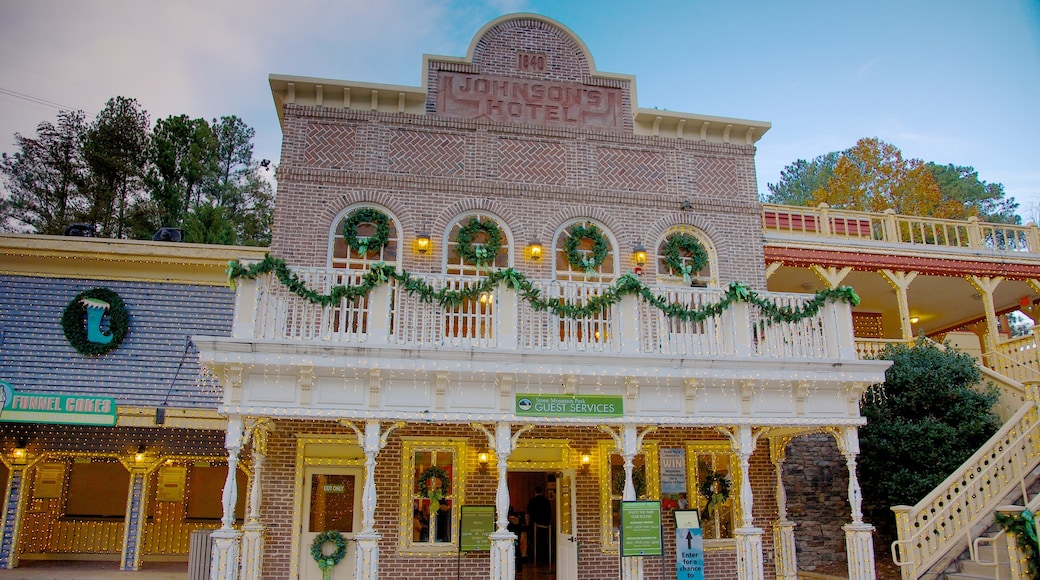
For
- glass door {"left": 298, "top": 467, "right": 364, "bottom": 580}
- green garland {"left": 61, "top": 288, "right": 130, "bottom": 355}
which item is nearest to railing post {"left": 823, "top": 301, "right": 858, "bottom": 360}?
glass door {"left": 298, "top": 467, "right": 364, "bottom": 580}

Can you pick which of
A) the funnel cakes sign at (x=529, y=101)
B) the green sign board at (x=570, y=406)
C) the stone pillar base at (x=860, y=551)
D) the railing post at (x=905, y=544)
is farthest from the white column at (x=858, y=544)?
the funnel cakes sign at (x=529, y=101)

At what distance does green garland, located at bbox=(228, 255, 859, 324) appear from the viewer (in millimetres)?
9359

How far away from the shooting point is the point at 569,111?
13.8 m

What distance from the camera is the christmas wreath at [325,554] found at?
10.8 metres

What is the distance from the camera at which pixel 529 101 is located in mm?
13680

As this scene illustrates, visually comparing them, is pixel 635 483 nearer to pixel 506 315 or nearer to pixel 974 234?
pixel 506 315

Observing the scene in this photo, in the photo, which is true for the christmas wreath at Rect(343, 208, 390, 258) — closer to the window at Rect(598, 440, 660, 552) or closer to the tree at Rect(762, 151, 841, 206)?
the window at Rect(598, 440, 660, 552)

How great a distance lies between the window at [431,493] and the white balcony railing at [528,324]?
8.02ft

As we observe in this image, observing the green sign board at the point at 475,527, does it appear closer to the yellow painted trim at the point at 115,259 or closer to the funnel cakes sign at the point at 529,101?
the yellow painted trim at the point at 115,259

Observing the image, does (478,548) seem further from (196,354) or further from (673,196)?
(673,196)

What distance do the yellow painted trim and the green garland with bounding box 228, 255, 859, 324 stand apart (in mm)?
3382

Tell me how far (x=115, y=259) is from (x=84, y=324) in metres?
1.20

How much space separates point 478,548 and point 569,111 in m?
8.07

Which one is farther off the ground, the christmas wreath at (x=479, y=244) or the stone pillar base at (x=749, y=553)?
the christmas wreath at (x=479, y=244)
